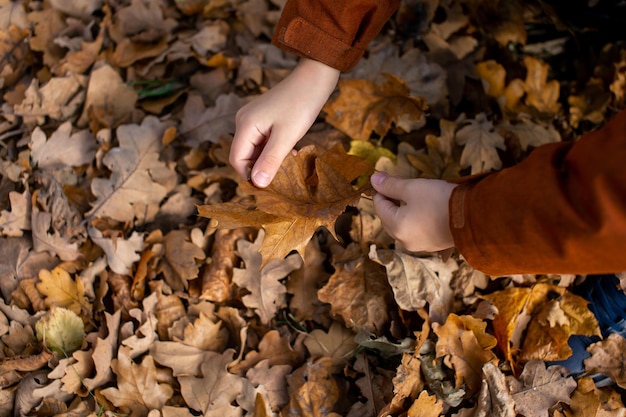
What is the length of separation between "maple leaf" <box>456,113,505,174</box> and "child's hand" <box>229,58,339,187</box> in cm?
51

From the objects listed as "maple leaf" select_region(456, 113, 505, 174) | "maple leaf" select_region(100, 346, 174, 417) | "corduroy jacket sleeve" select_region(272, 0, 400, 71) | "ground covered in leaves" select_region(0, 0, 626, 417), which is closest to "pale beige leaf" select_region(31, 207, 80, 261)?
"ground covered in leaves" select_region(0, 0, 626, 417)

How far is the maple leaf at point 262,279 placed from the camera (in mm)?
1535

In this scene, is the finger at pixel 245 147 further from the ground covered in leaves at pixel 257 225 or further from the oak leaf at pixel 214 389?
the oak leaf at pixel 214 389

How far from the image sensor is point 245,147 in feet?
4.43

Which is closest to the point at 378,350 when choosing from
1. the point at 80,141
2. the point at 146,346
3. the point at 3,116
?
the point at 146,346

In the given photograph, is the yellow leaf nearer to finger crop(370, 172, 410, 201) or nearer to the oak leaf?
the oak leaf

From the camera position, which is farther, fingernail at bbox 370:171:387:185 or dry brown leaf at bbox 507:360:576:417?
dry brown leaf at bbox 507:360:576:417

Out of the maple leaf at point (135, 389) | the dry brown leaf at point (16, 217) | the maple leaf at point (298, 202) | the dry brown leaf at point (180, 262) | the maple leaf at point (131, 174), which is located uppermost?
the maple leaf at point (298, 202)

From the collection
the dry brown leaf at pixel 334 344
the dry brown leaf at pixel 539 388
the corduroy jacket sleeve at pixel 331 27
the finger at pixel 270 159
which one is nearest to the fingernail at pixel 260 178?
the finger at pixel 270 159

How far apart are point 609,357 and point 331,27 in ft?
4.12

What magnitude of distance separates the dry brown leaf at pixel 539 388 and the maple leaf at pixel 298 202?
27.8 inches

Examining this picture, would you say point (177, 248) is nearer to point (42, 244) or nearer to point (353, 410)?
point (42, 244)

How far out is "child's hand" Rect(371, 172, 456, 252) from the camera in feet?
3.83

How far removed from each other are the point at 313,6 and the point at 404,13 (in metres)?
0.70
